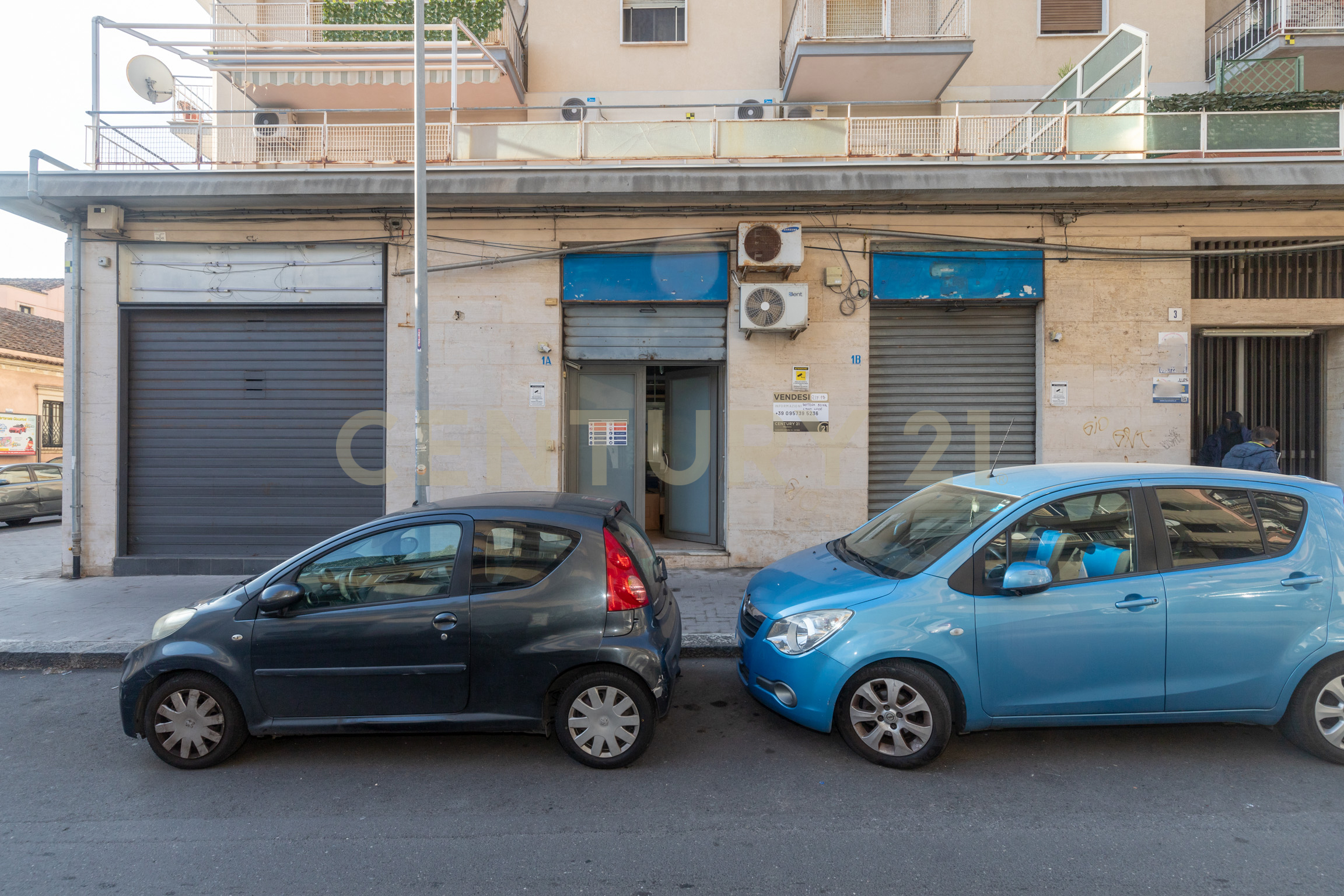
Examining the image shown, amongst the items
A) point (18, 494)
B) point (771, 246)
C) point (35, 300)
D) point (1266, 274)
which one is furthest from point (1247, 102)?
point (35, 300)

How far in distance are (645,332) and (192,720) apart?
643cm

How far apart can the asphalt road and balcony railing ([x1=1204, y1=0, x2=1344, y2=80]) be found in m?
10.7

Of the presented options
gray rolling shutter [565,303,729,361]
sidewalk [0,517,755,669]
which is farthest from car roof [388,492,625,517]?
gray rolling shutter [565,303,729,361]

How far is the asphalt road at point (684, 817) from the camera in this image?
2.99m

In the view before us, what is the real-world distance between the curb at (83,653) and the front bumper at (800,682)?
5.38ft

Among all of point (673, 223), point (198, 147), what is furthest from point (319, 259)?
point (673, 223)

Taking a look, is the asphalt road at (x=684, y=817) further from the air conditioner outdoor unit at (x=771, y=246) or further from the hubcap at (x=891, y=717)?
the air conditioner outdoor unit at (x=771, y=246)

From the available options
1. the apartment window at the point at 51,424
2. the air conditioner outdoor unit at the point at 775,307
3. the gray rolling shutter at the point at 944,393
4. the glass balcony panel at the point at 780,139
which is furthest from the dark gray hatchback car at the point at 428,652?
the apartment window at the point at 51,424

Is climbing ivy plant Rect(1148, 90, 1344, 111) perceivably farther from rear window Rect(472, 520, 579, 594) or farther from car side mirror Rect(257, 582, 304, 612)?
car side mirror Rect(257, 582, 304, 612)

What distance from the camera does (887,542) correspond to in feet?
15.7

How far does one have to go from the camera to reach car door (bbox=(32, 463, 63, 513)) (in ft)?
50.3

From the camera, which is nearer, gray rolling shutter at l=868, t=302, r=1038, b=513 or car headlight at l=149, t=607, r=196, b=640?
car headlight at l=149, t=607, r=196, b=640

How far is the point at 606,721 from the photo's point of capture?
397 centimetres

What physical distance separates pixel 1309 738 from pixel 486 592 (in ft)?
15.5
